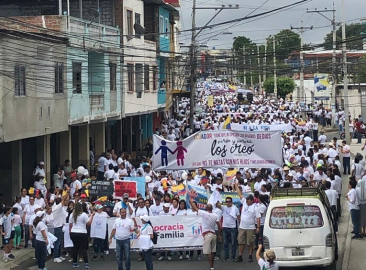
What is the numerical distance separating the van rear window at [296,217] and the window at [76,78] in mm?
15155

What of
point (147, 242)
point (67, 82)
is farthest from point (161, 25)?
point (147, 242)

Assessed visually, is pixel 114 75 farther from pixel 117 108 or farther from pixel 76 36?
pixel 76 36

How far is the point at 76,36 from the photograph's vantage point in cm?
2831

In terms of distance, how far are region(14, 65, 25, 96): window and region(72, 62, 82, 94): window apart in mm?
5087

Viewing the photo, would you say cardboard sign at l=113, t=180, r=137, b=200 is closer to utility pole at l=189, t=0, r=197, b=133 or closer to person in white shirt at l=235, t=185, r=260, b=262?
person in white shirt at l=235, t=185, r=260, b=262

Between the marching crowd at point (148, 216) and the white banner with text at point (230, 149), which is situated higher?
the white banner with text at point (230, 149)

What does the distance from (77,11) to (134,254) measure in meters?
19.7

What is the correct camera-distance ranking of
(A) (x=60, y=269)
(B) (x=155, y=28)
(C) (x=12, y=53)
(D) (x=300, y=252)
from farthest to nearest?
(B) (x=155, y=28) < (C) (x=12, y=53) < (A) (x=60, y=269) < (D) (x=300, y=252)

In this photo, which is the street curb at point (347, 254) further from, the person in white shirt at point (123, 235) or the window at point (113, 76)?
the window at point (113, 76)

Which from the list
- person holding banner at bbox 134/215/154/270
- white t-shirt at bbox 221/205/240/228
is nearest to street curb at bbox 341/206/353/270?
white t-shirt at bbox 221/205/240/228

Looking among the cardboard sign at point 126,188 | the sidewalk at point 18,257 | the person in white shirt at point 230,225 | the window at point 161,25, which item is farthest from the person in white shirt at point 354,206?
the window at point 161,25

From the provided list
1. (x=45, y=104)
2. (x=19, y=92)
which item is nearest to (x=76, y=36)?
(x=45, y=104)

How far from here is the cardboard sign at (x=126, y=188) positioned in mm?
19594

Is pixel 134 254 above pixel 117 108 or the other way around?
the other way around
